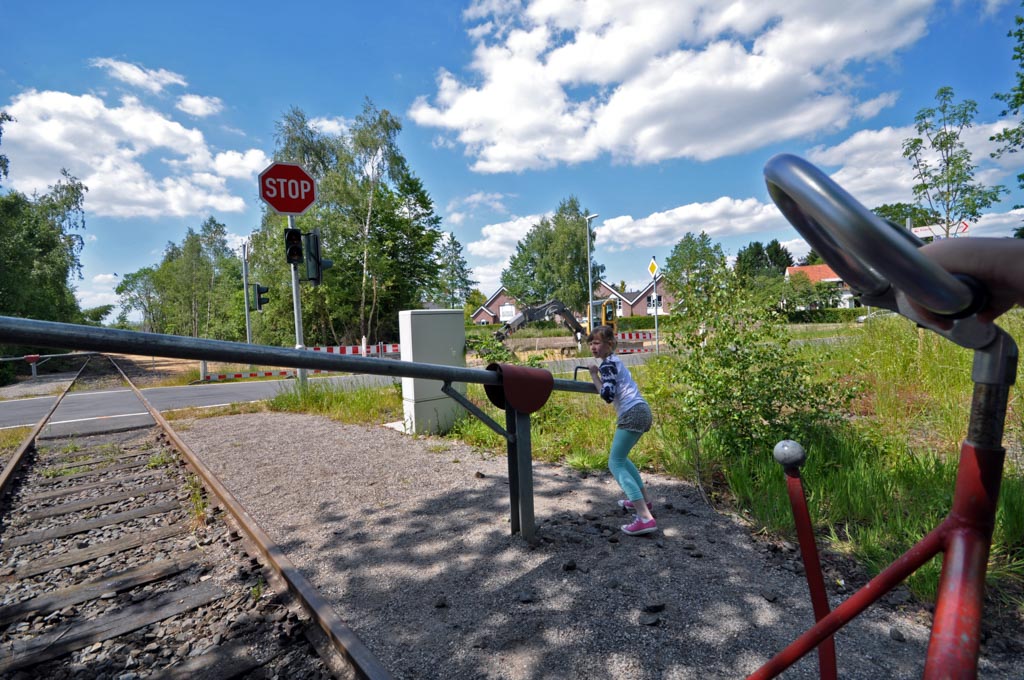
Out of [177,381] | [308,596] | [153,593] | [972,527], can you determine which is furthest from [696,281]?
[177,381]

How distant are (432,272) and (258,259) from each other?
10.9 m

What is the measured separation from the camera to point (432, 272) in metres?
32.4

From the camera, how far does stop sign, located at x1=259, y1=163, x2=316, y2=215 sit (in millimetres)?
9922

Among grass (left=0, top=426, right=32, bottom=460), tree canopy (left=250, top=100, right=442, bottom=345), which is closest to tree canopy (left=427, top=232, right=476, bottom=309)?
tree canopy (left=250, top=100, right=442, bottom=345)

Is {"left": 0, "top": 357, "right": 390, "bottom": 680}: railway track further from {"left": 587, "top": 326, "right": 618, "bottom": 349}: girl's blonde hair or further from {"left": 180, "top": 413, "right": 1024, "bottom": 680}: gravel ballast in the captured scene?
{"left": 587, "top": 326, "right": 618, "bottom": 349}: girl's blonde hair

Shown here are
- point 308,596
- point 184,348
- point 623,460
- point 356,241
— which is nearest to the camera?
point 184,348

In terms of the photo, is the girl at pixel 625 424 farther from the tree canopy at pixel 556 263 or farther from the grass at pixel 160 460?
the tree canopy at pixel 556 263

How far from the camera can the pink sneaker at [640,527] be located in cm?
361

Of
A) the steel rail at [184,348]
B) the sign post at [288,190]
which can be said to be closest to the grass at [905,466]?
the steel rail at [184,348]

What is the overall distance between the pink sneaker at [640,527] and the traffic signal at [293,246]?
26.5 feet

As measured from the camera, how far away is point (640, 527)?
3.62m

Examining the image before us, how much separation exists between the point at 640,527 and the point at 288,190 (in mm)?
9202

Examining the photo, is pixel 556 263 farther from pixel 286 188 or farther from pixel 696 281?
A: pixel 696 281

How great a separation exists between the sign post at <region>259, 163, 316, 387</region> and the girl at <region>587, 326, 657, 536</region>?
7.60 metres
